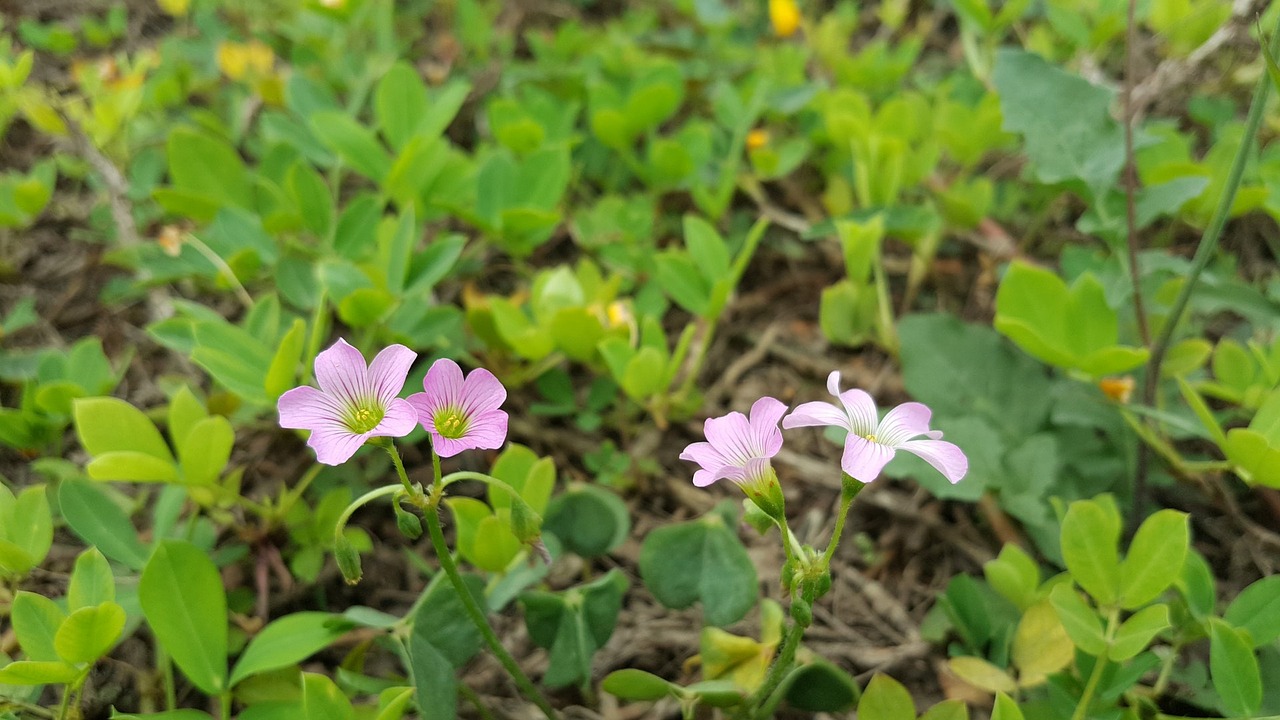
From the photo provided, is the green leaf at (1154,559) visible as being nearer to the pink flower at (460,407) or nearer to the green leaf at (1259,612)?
the green leaf at (1259,612)

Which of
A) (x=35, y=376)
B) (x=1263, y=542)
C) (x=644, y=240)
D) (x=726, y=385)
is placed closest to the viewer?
(x=1263, y=542)

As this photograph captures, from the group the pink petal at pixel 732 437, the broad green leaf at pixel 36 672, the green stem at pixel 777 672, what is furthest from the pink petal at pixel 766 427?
the broad green leaf at pixel 36 672

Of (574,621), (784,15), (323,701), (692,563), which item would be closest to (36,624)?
Answer: (323,701)

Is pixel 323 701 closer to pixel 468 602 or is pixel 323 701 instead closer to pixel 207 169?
pixel 468 602

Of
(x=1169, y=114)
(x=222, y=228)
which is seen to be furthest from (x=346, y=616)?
(x=1169, y=114)

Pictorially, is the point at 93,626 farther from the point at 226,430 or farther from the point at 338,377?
the point at 338,377

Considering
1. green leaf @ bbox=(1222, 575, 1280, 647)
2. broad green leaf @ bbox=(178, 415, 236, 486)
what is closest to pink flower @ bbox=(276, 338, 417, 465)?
broad green leaf @ bbox=(178, 415, 236, 486)
